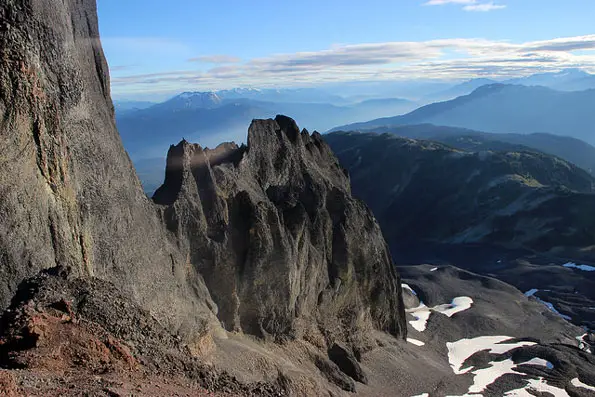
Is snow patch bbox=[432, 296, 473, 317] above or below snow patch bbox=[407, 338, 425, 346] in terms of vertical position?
below

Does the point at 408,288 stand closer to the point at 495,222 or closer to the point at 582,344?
the point at 582,344

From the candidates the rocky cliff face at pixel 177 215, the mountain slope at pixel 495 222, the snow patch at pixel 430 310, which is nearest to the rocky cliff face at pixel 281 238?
the rocky cliff face at pixel 177 215

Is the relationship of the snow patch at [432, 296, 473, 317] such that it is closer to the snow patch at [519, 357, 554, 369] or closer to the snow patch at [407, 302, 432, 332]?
the snow patch at [407, 302, 432, 332]

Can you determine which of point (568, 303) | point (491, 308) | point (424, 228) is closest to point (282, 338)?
point (491, 308)

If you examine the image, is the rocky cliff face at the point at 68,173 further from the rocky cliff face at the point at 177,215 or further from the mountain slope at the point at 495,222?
the mountain slope at the point at 495,222

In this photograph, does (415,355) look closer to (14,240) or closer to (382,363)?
(382,363)

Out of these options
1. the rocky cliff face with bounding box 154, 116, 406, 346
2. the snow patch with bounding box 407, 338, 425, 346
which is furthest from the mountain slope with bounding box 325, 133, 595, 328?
the rocky cliff face with bounding box 154, 116, 406, 346
